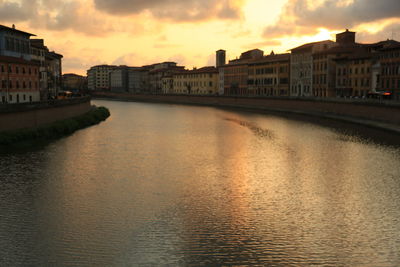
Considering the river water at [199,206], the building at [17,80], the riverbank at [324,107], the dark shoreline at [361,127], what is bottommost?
the river water at [199,206]

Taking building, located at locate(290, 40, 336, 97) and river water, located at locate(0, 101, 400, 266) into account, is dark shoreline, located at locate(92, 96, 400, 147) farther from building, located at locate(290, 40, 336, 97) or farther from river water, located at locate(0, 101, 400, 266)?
building, located at locate(290, 40, 336, 97)

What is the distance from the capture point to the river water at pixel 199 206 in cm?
1722

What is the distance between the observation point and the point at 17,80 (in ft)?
214

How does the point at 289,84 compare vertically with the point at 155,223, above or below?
above

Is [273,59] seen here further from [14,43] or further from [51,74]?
[14,43]

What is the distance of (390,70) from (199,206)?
70572 mm

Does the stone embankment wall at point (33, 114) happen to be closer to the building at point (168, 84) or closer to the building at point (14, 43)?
the building at point (14, 43)

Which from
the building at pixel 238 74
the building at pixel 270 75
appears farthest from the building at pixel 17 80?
the building at pixel 238 74

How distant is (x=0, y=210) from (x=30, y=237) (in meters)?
4.76

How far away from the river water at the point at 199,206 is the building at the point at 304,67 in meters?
72.1

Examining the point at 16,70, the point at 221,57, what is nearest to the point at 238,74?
the point at 221,57

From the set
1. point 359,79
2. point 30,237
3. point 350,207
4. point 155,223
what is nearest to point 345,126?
point 359,79

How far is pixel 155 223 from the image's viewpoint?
20.6 meters

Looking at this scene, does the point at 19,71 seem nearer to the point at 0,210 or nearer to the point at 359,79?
the point at 0,210
